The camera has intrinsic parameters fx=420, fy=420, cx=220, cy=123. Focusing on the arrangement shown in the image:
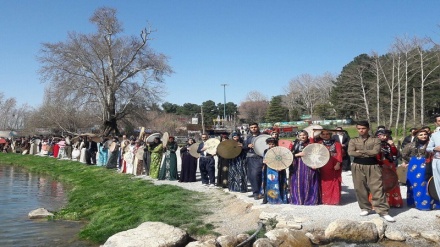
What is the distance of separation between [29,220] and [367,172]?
7.05 m

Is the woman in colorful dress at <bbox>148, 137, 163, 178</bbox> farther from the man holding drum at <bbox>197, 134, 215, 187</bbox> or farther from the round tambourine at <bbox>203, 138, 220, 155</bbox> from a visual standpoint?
the round tambourine at <bbox>203, 138, 220, 155</bbox>

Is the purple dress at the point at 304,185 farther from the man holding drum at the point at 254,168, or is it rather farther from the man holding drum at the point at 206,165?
the man holding drum at the point at 206,165

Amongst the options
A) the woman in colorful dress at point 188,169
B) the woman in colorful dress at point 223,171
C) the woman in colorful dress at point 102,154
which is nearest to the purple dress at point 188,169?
the woman in colorful dress at point 188,169

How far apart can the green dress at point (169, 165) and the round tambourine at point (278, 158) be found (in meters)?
5.74

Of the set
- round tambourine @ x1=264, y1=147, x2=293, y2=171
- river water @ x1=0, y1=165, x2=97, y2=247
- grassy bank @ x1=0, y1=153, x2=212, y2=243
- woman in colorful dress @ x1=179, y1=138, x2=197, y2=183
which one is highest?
round tambourine @ x1=264, y1=147, x2=293, y2=171

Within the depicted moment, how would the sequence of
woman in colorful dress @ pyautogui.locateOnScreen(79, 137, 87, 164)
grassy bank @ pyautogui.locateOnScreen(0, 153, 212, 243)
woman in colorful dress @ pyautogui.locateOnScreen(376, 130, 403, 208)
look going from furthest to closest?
woman in colorful dress @ pyautogui.locateOnScreen(79, 137, 87, 164)
grassy bank @ pyautogui.locateOnScreen(0, 153, 212, 243)
woman in colorful dress @ pyautogui.locateOnScreen(376, 130, 403, 208)

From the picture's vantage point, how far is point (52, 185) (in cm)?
1571

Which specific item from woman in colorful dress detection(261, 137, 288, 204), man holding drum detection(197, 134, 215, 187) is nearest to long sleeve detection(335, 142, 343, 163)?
woman in colorful dress detection(261, 137, 288, 204)

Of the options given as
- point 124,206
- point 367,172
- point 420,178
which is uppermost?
point 367,172

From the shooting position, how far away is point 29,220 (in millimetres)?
9117

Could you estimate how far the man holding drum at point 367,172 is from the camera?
6500 millimetres

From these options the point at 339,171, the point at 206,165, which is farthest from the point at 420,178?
the point at 206,165

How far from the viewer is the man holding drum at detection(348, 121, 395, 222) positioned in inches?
256

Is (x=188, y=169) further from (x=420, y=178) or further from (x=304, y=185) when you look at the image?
(x=420, y=178)
